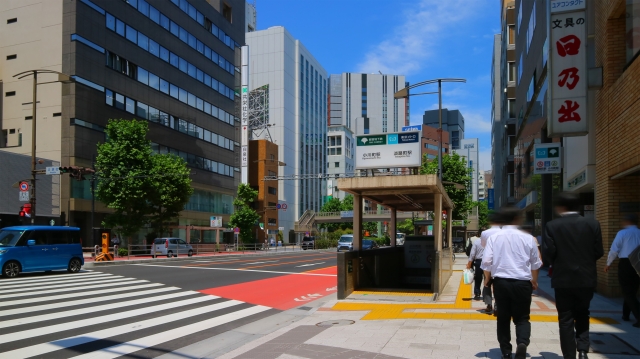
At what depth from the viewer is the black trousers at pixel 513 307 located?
19.6 feet

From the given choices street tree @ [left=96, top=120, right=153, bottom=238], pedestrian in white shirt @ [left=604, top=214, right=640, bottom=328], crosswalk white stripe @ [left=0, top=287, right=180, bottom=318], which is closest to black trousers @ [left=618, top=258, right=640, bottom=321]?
pedestrian in white shirt @ [left=604, top=214, right=640, bottom=328]

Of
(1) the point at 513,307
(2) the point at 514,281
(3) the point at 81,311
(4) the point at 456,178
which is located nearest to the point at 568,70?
(2) the point at 514,281

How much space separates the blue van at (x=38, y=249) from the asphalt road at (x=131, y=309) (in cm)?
54

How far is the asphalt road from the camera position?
27.5 feet

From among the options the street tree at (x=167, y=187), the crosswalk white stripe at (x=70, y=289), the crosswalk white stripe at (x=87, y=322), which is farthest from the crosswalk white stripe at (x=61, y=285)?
the street tree at (x=167, y=187)

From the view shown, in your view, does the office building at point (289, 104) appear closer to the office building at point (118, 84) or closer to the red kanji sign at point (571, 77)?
the office building at point (118, 84)

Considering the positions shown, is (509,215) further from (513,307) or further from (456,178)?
(456,178)

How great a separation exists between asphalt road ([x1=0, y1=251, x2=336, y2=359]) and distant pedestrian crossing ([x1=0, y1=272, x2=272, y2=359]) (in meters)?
0.02

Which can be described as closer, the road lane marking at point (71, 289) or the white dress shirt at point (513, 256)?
the white dress shirt at point (513, 256)

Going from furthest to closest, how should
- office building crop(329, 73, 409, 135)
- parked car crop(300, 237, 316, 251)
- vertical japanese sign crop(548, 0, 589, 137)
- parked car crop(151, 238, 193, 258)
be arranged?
office building crop(329, 73, 409, 135) < parked car crop(300, 237, 316, 251) < parked car crop(151, 238, 193, 258) < vertical japanese sign crop(548, 0, 589, 137)

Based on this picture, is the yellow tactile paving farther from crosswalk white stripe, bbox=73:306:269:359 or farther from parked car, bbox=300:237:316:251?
parked car, bbox=300:237:316:251

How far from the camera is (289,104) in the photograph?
104m

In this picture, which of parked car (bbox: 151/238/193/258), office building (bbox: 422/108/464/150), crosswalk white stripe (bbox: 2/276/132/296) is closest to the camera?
crosswalk white stripe (bbox: 2/276/132/296)

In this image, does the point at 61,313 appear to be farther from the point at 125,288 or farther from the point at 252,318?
the point at 125,288
